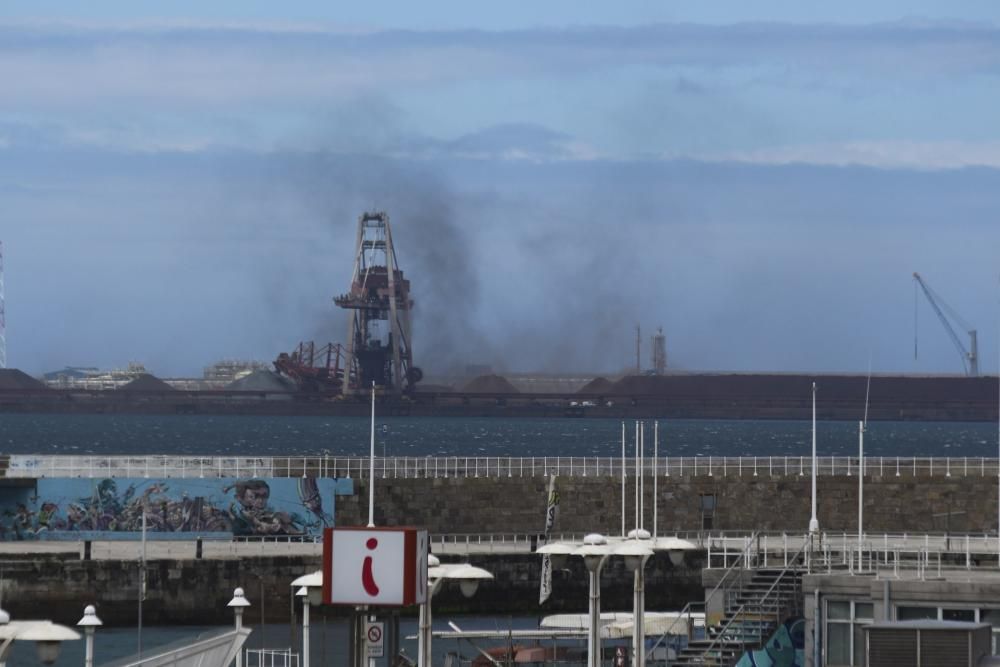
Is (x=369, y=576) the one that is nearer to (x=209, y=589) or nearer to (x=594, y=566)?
(x=594, y=566)

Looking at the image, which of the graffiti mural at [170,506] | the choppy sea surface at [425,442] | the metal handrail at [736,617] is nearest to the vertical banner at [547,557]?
the graffiti mural at [170,506]

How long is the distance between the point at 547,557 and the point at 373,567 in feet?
76.3

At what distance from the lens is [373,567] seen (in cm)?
1783

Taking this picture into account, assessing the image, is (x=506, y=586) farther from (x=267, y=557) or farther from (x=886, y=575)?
(x=886, y=575)

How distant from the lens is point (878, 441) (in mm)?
152125

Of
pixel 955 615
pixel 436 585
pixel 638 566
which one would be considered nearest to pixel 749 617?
pixel 638 566

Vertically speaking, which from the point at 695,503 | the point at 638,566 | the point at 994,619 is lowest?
the point at 695,503

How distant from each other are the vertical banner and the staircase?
9.90 meters

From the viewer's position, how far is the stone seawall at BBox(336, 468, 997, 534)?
2253 inches

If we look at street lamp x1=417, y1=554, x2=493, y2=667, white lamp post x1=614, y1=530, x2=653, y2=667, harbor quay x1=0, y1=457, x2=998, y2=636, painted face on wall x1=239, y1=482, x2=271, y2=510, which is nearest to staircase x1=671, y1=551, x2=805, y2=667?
white lamp post x1=614, y1=530, x2=653, y2=667

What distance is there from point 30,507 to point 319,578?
34.0 m

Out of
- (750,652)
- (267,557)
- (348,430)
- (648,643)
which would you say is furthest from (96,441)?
(750,652)

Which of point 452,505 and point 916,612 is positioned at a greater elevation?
point 916,612

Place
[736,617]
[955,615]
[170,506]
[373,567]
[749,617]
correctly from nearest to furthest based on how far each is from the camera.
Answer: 1. [373,567]
2. [955,615]
3. [736,617]
4. [749,617]
5. [170,506]
